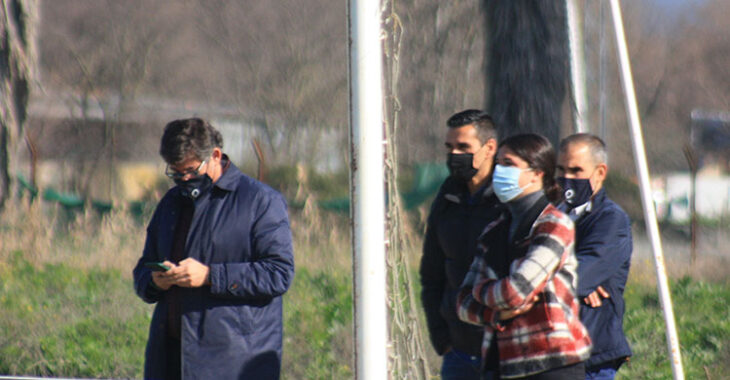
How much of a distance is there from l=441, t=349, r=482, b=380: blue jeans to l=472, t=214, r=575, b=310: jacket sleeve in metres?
0.65

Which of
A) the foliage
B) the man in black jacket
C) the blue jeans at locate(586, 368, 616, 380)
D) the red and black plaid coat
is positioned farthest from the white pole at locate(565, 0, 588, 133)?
the red and black plaid coat

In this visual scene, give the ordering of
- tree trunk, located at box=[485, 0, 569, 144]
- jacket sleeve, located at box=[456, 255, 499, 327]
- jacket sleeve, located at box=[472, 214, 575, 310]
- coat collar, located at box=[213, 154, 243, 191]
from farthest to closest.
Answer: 1. tree trunk, located at box=[485, 0, 569, 144]
2. coat collar, located at box=[213, 154, 243, 191]
3. jacket sleeve, located at box=[456, 255, 499, 327]
4. jacket sleeve, located at box=[472, 214, 575, 310]

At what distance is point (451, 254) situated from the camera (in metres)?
3.53

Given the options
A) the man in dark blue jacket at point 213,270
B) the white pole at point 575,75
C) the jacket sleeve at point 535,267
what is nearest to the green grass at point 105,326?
the white pole at point 575,75

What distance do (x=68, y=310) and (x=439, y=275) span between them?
508cm

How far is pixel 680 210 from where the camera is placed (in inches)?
845

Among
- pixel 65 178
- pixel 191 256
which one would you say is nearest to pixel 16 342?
pixel 191 256

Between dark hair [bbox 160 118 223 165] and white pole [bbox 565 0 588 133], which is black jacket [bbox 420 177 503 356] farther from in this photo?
white pole [bbox 565 0 588 133]

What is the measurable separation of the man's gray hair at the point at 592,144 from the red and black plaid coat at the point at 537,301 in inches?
29.3

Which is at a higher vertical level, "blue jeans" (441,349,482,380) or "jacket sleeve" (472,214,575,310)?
"jacket sleeve" (472,214,575,310)

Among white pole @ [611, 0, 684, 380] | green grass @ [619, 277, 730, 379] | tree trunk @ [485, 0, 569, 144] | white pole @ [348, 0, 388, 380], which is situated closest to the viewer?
white pole @ [348, 0, 388, 380]

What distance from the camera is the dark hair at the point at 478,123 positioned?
11.7 feet

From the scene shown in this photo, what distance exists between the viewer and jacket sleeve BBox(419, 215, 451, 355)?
3.64m

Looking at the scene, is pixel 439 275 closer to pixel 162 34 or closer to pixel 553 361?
pixel 553 361
